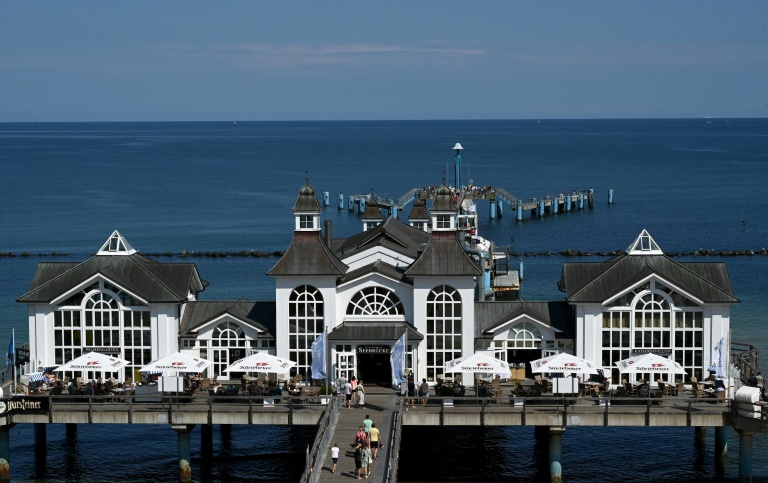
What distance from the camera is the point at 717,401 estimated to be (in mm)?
41688

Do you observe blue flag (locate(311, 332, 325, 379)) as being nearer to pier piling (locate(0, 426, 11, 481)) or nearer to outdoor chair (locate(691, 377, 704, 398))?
pier piling (locate(0, 426, 11, 481))

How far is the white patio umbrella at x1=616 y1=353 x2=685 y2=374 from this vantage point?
4294cm

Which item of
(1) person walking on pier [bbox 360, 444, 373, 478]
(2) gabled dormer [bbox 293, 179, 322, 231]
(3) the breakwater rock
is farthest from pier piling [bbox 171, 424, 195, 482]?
(3) the breakwater rock

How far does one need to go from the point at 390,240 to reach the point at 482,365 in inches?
346

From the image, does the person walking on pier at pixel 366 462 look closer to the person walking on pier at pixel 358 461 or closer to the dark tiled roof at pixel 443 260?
the person walking on pier at pixel 358 461

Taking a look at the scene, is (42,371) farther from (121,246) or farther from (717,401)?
(717,401)

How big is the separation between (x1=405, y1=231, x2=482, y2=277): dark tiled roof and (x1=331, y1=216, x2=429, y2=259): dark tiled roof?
2690 millimetres

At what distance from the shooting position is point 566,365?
4316 centimetres

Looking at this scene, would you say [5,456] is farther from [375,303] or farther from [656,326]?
[656,326]

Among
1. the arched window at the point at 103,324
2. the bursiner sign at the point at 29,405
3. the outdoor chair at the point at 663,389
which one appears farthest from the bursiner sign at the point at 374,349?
the bursiner sign at the point at 29,405

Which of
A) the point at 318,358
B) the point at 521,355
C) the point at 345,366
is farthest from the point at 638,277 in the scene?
→ the point at 318,358

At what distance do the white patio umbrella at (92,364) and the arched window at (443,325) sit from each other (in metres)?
10.8

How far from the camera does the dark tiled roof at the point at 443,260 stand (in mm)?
45406

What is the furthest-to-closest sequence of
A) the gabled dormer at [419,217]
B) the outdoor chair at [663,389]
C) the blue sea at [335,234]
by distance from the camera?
the gabled dormer at [419,217], the blue sea at [335,234], the outdoor chair at [663,389]
